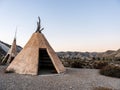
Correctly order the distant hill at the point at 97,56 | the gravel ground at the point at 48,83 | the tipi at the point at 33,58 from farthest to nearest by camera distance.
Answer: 1. the distant hill at the point at 97,56
2. the tipi at the point at 33,58
3. the gravel ground at the point at 48,83

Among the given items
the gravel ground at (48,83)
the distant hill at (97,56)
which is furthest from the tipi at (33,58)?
the distant hill at (97,56)

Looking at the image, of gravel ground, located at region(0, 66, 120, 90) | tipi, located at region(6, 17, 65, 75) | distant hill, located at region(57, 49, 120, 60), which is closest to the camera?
gravel ground, located at region(0, 66, 120, 90)

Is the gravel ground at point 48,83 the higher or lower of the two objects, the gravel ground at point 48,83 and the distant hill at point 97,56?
the lower

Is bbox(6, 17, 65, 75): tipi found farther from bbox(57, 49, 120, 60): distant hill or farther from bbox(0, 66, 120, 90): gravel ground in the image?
bbox(57, 49, 120, 60): distant hill

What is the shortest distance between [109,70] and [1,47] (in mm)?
37461

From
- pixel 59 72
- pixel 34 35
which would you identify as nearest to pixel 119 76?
pixel 59 72

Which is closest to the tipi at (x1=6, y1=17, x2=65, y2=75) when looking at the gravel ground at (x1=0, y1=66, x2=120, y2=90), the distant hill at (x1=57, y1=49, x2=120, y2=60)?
the gravel ground at (x1=0, y1=66, x2=120, y2=90)

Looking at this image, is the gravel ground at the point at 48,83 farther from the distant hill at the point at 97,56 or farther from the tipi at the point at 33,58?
the distant hill at the point at 97,56

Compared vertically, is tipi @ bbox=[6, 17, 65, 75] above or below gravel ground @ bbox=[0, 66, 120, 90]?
above

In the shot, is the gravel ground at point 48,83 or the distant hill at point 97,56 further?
the distant hill at point 97,56

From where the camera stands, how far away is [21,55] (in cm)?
1411

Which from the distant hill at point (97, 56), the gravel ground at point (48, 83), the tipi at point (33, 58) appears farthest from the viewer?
the distant hill at point (97, 56)

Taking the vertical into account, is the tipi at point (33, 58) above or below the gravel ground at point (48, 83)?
above

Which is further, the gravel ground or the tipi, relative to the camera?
the tipi
